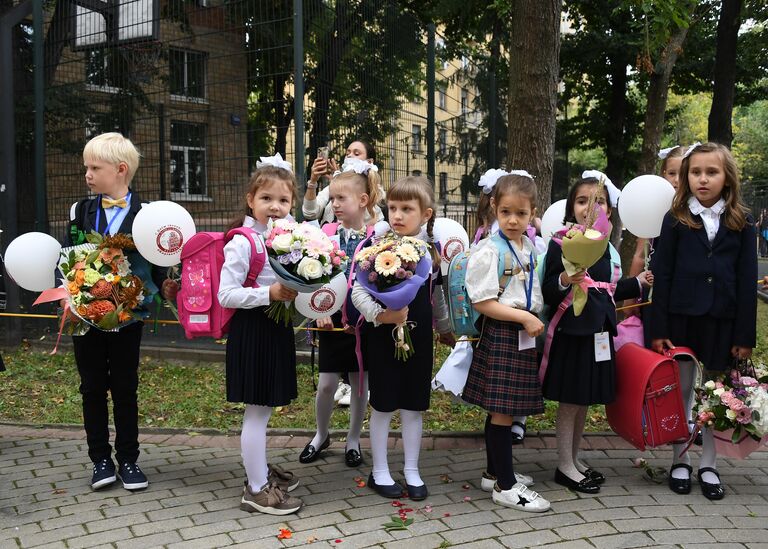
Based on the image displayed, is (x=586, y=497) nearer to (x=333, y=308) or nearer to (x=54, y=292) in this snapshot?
(x=333, y=308)

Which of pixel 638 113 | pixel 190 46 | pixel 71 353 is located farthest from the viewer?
pixel 638 113

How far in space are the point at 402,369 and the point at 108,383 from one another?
170cm

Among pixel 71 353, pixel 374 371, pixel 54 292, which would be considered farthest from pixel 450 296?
pixel 71 353

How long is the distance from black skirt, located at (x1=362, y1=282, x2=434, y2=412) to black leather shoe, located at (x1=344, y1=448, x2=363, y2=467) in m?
0.72

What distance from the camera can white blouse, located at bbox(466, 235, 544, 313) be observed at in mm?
3748

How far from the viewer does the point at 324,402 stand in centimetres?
454

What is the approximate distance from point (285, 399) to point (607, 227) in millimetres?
1831

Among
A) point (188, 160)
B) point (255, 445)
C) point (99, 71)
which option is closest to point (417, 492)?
point (255, 445)

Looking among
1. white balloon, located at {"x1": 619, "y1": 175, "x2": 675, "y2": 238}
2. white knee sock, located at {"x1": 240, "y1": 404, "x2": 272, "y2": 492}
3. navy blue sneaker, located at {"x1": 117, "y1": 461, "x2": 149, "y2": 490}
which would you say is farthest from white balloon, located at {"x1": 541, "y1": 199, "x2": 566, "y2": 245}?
navy blue sneaker, located at {"x1": 117, "y1": 461, "x2": 149, "y2": 490}

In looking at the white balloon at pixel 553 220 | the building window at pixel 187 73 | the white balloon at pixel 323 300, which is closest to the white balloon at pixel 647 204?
the white balloon at pixel 553 220

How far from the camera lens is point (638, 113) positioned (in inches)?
752

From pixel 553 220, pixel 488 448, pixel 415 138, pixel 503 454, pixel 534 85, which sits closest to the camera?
pixel 503 454

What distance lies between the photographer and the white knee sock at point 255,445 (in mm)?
3789

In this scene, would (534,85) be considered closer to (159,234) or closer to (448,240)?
(448,240)
